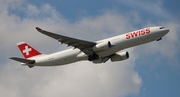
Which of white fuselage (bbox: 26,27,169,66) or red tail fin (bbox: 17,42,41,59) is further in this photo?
red tail fin (bbox: 17,42,41,59)

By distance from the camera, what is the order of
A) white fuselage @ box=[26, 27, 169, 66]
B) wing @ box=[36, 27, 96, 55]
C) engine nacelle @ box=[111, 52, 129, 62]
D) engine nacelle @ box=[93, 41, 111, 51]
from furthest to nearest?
engine nacelle @ box=[111, 52, 129, 62] < engine nacelle @ box=[93, 41, 111, 51] < white fuselage @ box=[26, 27, 169, 66] < wing @ box=[36, 27, 96, 55]

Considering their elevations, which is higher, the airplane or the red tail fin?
the red tail fin

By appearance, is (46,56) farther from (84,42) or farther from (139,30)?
(139,30)

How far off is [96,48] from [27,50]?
15.3 meters

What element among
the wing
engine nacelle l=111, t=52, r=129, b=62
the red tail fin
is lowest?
engine nacelle l=111, t=52, r=129, b=62

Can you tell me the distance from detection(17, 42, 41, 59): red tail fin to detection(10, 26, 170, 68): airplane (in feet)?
2.41

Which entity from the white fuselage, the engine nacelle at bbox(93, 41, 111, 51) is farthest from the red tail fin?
the engine nacelle at bbox(93, 41, 111, 51)

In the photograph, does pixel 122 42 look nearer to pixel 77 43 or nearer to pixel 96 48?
pixel 96 48

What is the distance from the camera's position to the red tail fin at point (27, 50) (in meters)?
71.5

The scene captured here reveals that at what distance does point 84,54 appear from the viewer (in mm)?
65688

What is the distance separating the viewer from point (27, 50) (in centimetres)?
7288

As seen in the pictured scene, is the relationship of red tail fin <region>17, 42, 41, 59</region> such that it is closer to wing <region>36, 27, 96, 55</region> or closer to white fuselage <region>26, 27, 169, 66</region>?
white fuselage <region>26, 27, 169, 66</region>

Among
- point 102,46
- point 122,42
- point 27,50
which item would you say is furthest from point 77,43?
point 27,50

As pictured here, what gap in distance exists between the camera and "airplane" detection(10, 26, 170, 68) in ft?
204
